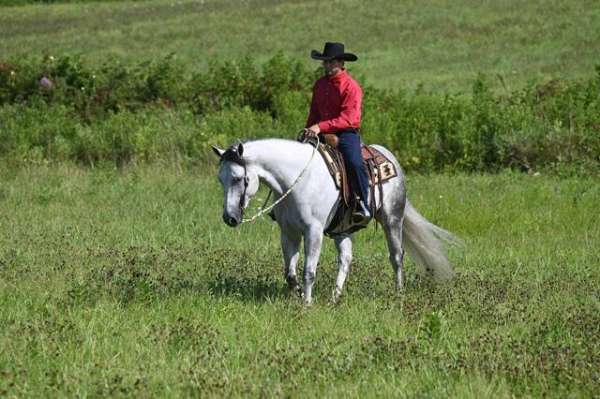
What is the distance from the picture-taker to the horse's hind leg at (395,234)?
11.3 metres

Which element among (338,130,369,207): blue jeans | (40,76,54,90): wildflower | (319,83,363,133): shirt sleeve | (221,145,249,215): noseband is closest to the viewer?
(221,145,249,215): noseband

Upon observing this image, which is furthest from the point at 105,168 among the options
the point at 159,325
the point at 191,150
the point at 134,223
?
the point at 159,325

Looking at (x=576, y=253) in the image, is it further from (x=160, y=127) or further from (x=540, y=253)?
(x=160, y=127)

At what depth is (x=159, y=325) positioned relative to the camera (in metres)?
9.05

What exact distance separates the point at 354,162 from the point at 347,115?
1.47ft

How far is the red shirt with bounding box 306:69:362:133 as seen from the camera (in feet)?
34.5

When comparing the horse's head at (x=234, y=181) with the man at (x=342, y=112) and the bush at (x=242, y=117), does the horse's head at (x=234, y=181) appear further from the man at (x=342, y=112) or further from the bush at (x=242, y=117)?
the bush at (x=242, y=117)

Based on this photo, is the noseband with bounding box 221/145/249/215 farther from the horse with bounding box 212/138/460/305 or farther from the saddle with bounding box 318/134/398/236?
the saddle with bounding box 318/134/398/236

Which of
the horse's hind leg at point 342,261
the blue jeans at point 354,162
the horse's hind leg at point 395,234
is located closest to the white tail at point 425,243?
the horse's hind leg at point 395,234

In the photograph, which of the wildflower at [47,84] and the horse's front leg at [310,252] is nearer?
the horse's front leg at [310,252]

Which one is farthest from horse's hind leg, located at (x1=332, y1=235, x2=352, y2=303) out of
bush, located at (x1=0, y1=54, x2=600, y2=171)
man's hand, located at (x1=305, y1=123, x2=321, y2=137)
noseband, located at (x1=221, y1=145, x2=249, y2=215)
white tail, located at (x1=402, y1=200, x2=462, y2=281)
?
bush, located at (x1=0, y1=54, x2=600, y2=171)

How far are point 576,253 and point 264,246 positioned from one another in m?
3.65

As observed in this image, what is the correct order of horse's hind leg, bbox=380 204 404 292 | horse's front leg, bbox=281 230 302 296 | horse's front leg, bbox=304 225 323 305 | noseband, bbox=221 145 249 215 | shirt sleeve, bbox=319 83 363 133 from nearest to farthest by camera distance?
noseband, bbox=221 145 249 215, horse's front leg, bbox=304 225 323 305, horse's front leg, bbox=281 230 302 296, shirt sleeve, bbox=319 83 363 133, horse's hind leg, bbox=380 204 404 292

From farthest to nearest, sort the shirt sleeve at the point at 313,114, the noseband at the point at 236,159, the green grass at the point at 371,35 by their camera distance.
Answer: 1. the green grass at the point at 371,35
2. the shirt sleeve at the point at 313,114
3. the noseband at the point at 236,159
